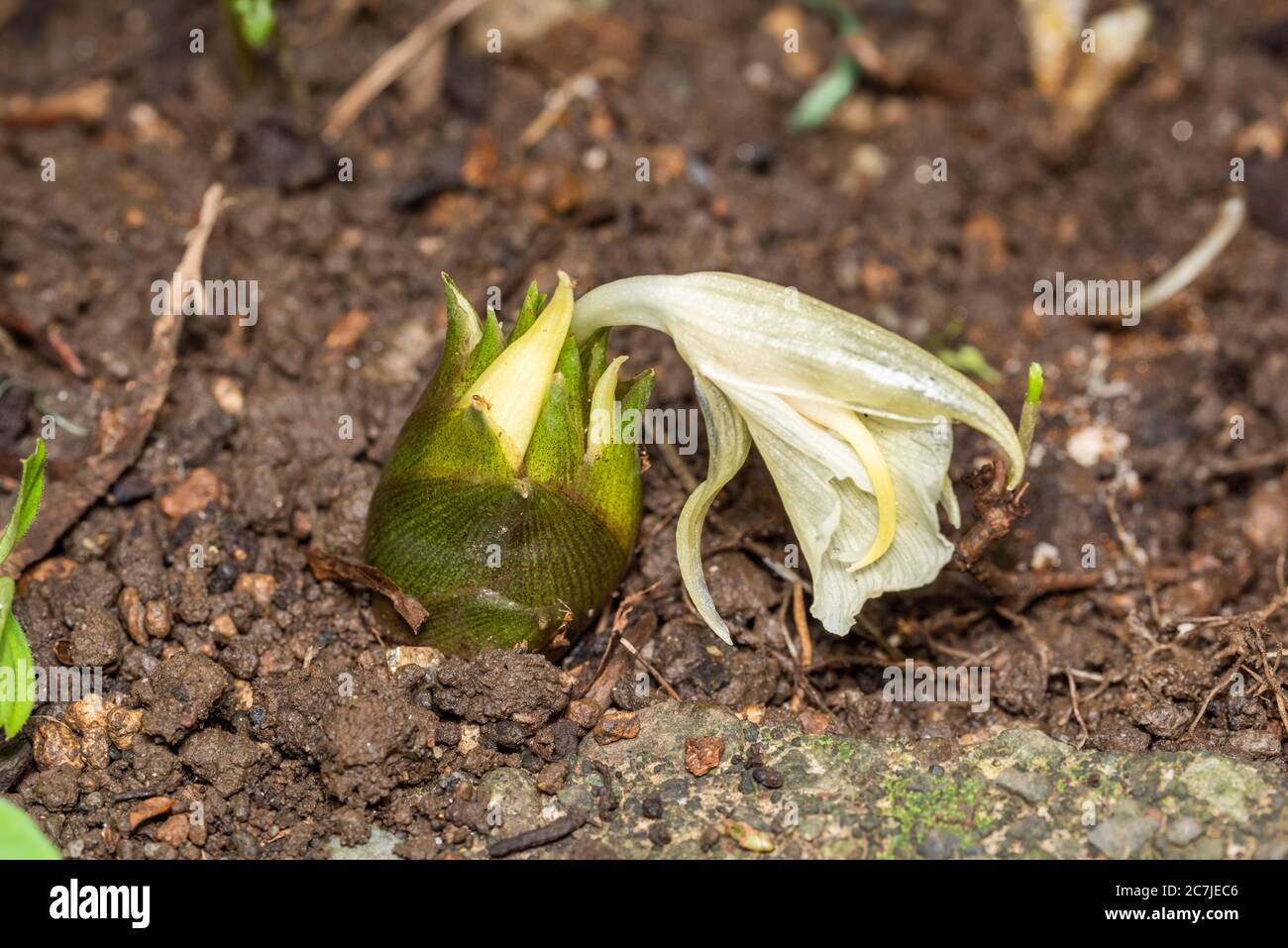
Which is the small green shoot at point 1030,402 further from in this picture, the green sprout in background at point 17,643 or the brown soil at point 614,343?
the green sprout in background at point 17,643

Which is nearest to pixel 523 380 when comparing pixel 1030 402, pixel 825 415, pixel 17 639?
pixel 825 415

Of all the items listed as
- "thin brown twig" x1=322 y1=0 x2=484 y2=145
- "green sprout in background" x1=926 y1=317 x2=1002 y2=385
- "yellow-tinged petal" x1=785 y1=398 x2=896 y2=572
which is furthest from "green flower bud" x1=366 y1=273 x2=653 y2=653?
"thin brown twig" x1=322 y1=0 x2=484 y2=145

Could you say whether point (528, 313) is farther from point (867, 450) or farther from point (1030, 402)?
point (1030, 402)

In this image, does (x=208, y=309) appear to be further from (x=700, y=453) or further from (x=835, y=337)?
(x=835, y=337)

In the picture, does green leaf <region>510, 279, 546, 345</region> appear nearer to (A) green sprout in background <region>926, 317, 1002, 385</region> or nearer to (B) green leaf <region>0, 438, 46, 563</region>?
(B) green leaf <region>0, 438, 46, 563</region>

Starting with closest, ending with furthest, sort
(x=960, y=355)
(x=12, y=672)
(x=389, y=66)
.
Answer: (x=12, y=672), (x=960, y=355), (x=389, y=66)

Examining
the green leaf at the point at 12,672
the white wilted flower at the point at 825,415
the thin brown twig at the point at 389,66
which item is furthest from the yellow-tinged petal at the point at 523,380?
the thin brown twig at the point at 389,66
